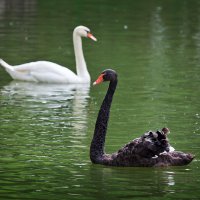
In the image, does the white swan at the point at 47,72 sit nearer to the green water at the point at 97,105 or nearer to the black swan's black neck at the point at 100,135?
the green water at the point at 97,105

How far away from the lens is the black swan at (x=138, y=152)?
30.5 feet

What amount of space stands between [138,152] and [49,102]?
4.59 m

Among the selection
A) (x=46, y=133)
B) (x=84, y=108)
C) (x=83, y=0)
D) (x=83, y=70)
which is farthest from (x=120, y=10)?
(x=46, y=133)

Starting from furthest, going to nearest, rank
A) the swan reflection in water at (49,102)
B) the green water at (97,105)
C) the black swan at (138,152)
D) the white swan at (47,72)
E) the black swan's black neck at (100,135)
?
1. the white swan at (47,72)
2. the swan reflection in water at (49,102)
3. the black swan's black neck at (100,135)
4. the black swan at (138,152)
5. the green water at (97,105)

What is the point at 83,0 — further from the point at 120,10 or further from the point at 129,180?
the point at 129,180

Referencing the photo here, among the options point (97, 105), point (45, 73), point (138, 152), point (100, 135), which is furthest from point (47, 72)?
point (138, 152)

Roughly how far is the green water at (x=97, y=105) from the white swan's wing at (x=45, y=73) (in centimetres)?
17

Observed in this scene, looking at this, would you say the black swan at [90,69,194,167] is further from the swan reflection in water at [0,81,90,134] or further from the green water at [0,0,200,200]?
the swan reflection in water at [0,81,90,134]

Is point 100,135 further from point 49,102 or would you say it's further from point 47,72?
point 47,72

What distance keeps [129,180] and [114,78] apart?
50.0 inches

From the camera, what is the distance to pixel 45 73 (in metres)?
16.1

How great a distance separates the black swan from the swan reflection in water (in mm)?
1658

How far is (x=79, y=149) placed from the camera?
34.4ft

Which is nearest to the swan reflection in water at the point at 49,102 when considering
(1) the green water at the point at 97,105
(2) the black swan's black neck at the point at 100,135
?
(1) the green water at the point at 97,105
